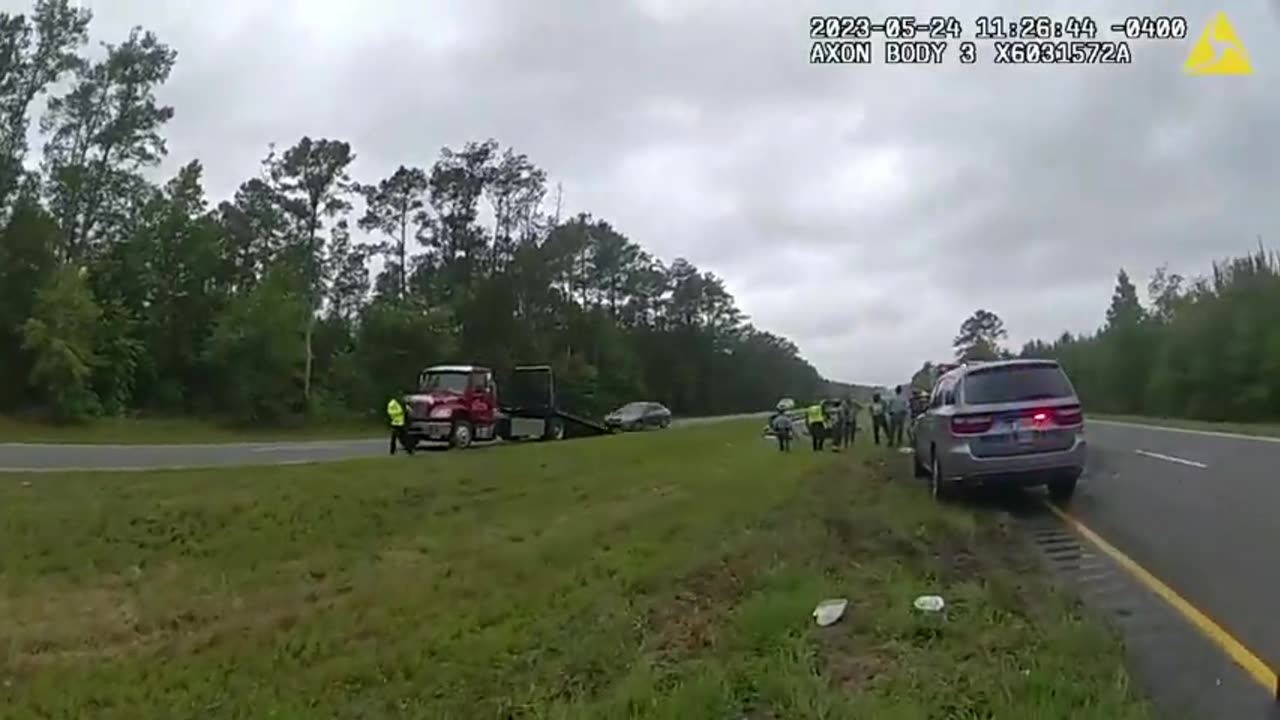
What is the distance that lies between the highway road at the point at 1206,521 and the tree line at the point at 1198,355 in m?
24.5

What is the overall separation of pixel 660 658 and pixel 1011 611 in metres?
2.54

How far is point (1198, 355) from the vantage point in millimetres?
63594

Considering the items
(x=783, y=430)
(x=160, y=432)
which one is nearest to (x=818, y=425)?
(x=783, y=430)

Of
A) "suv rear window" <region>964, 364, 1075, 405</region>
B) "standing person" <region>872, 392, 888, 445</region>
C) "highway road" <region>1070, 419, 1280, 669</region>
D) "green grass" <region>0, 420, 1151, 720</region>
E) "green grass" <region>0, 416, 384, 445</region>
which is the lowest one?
"green grass" <region>0, 420, 1151, 720</region>

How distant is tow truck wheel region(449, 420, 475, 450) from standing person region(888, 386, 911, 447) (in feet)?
37.0

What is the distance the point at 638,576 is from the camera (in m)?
10.2

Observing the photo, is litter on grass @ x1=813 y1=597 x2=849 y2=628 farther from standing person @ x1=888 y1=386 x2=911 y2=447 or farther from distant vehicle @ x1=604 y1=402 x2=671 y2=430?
distant vehicle @ x1=604 y1=402 x2=671 y2=430

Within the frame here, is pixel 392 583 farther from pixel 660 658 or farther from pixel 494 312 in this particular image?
pixel 494 312

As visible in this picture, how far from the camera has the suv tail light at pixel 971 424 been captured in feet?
43.6

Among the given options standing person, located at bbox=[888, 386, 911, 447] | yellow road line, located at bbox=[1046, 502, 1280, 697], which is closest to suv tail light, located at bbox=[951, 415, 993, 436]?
yellow road line, located at bbox=[1046, 502, 1280, 697]

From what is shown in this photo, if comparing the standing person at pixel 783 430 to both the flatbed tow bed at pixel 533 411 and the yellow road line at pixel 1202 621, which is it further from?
the yellow road line at pixel 1202 621

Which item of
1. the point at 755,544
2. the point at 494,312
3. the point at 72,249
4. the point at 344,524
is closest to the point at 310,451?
the point at 344,524

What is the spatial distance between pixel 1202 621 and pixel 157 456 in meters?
22.8

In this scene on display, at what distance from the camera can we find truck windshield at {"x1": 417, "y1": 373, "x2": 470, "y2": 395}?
97.5ft
